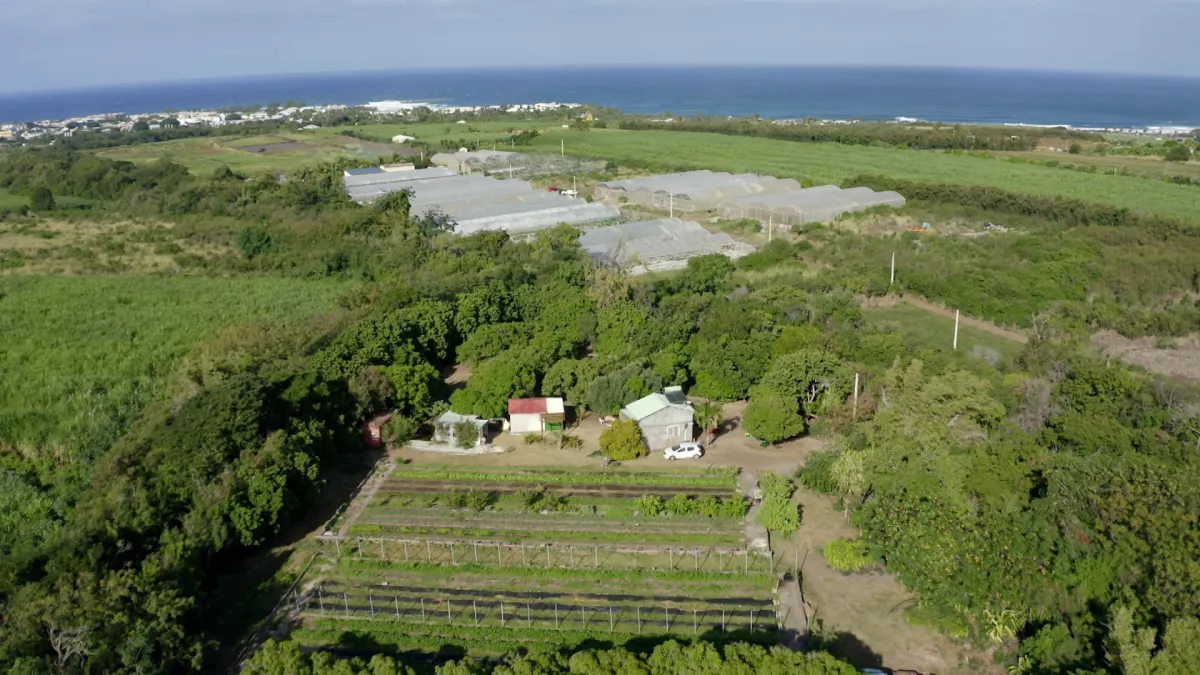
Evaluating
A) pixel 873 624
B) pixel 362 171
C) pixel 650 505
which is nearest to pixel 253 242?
pixel 362 171

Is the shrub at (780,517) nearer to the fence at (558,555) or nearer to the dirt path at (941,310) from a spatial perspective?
the fence at (558,555)

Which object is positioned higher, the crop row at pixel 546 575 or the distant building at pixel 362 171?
the distant building at pixel 362 171

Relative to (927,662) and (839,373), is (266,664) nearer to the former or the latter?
(927,662)

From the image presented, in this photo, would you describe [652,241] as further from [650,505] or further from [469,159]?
[469,159]

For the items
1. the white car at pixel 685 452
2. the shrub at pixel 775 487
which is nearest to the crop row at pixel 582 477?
the white car at pixel 685 452

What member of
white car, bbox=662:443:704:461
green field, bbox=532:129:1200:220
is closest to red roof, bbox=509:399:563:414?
white car, bbox=662:443:704:461
